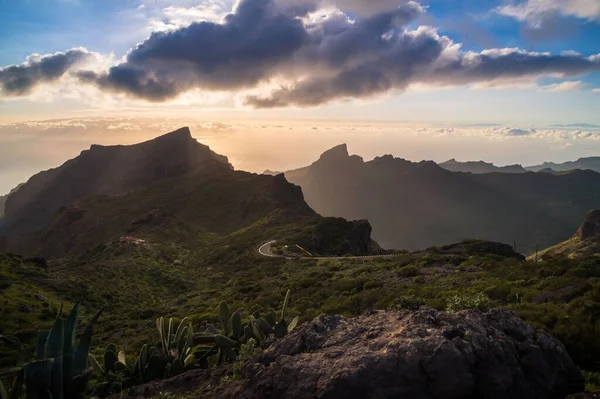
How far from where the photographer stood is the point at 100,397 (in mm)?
12305

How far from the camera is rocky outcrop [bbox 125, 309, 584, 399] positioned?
26.0 ft

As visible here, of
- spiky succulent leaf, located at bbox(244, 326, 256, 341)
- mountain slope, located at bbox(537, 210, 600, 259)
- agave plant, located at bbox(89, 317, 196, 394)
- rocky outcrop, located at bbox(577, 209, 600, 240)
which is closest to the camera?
agave plant, located at bbox(89, 317, 196, 394)

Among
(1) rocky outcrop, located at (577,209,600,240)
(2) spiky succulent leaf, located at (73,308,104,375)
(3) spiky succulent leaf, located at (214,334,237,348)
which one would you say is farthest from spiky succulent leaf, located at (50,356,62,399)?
(1) rocky outcrop, located at (577,209,600,240)

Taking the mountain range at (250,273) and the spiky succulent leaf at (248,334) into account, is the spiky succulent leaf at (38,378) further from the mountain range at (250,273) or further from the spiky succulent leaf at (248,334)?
the spiky succulent leaf at (248,334)

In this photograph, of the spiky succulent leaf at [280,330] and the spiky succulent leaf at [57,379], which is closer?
the spiky succulent leaf at [57,379]

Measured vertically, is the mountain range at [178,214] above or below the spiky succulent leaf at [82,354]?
below

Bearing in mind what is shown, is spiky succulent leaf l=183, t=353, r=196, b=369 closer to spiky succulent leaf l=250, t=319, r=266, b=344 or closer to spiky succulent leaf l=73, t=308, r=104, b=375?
spiky succulent leaf l=250, t=319, r=266, b=344

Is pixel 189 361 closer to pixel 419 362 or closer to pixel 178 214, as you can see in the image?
pixel 419 362

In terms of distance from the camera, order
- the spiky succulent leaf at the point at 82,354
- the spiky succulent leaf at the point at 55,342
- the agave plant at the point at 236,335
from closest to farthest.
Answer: the spiky succulent leaf at the point at 55,342, the spiky succulent leaf at the point at 82,354, the agave plant at the point at 236,335

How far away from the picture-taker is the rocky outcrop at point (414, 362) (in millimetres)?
7938

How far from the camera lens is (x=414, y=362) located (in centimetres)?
805

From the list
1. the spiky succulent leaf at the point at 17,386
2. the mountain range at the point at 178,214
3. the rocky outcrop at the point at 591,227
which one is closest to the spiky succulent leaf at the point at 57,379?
the spiky succulent leaf at the point at 17,386

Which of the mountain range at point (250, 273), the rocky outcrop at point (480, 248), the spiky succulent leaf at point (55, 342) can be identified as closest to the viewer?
the spiky succulent leaf at point (55, 342)

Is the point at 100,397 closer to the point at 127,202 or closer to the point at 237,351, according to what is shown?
the point at 237,351
